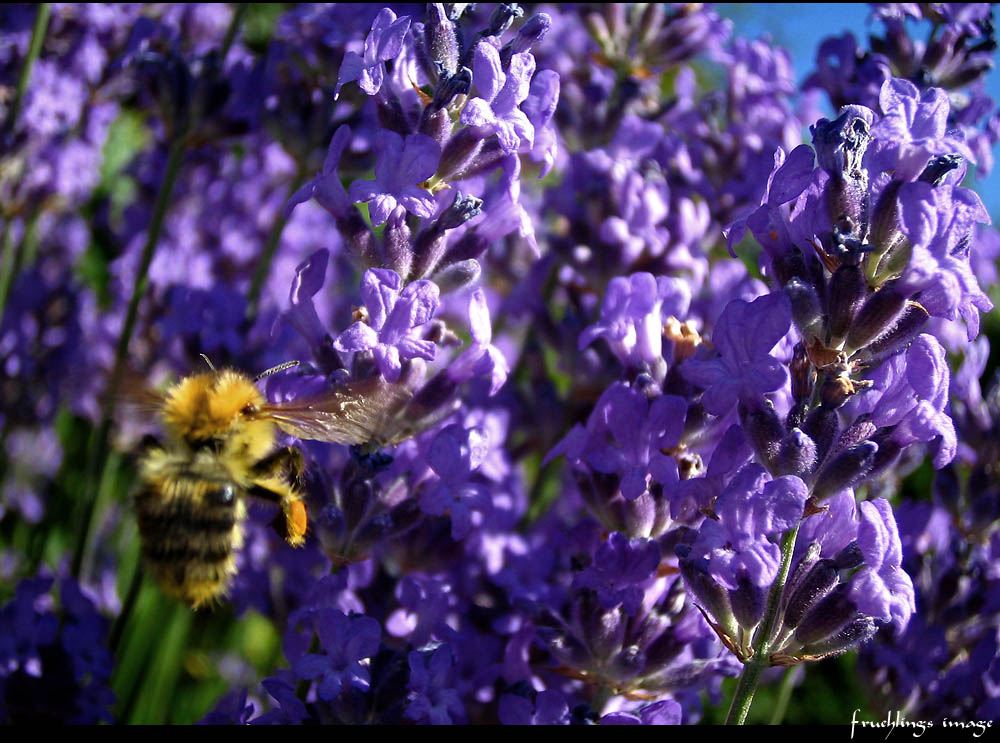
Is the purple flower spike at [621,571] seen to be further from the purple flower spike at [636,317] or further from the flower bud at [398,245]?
the flower bud at [398,245]

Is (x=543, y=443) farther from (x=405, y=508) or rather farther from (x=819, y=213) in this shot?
(x=819, y=213)

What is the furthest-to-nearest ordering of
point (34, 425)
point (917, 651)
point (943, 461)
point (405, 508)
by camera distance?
point (34, 425) < point (917, 651) < point (405, 508) < point (943, 461)

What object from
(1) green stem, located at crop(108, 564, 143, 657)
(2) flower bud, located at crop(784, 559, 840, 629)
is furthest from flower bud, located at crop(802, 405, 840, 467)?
(1) green stem, located at crop(108, 564, 143, 657)

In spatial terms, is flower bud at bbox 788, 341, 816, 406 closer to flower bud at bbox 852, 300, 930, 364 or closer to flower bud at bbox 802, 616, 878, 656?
flower bud at bbox 852, 300, 930, 364

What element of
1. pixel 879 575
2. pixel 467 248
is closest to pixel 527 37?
pixel 467 248

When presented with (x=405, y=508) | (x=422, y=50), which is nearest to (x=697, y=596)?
(x=405, y=508)

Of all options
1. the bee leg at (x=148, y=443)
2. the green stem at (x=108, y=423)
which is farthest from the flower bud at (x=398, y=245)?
the green stem at (x=108, y=423)

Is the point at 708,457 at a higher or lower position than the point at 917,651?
higher
